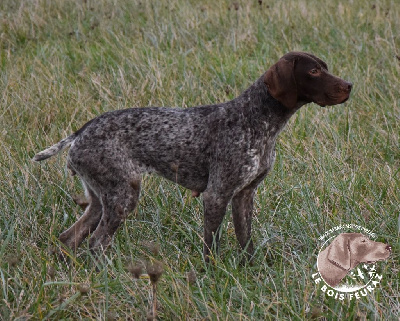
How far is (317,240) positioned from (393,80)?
3.35 m

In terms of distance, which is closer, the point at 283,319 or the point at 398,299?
the point at 283,319

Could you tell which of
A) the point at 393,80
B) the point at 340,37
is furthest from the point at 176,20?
the point at 393,80

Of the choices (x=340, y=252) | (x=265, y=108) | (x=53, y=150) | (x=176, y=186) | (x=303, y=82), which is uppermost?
(x=303, y=82)

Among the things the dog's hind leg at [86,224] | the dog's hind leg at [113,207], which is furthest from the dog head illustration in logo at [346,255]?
the dog's hind leg at [86,224]

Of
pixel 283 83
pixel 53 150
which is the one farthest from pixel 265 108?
pixel 53 150

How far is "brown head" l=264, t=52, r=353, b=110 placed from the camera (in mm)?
4066

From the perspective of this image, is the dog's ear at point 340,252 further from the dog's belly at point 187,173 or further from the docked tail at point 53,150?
the docked tail at point 53,150

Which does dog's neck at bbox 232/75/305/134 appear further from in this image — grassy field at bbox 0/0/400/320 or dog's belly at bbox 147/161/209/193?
grassy field at bbox 0/0/400/320

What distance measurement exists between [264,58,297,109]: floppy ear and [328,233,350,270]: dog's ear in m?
0.86

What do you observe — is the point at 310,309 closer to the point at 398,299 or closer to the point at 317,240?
the point at 398,299

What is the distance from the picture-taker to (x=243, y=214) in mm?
4480

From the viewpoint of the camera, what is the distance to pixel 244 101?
4.40 meters

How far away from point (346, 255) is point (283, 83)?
3.57 feet

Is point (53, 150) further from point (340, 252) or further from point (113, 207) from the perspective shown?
point (340, 252)
